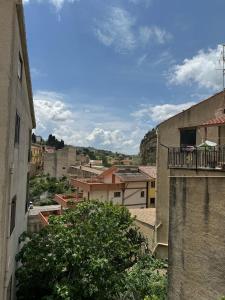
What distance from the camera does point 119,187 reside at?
34.8m

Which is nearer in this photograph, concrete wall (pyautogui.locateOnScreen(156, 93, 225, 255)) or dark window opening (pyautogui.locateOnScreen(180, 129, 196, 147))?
concrete wall (pyautogui.locateOnScreen(156, 93, 225, 255))

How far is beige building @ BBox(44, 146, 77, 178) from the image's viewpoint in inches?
3246

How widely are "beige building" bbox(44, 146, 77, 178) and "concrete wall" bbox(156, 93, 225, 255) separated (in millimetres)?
60363

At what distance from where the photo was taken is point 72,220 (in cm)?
1675

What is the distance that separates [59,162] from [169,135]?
2492 inches

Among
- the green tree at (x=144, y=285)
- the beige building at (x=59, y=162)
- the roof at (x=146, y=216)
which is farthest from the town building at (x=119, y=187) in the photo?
the beige building at (x=59, y=162)

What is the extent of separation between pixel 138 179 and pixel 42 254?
24.8 m

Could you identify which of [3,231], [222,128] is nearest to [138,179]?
[222,128]

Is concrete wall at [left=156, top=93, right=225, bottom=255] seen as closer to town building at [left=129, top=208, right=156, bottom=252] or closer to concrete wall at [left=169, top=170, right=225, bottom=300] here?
town building at [left=129, top=208, right=156, bottom=252]

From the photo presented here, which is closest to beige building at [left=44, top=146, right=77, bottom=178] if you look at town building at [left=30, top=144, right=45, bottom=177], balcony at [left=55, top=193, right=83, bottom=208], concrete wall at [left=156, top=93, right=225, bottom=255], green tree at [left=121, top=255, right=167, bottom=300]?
town building at [left=30, top=144, right=45, bottom=177]

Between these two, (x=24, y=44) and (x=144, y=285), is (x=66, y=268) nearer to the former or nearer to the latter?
(x=144, y=285)

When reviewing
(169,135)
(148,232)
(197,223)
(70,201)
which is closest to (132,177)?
(70,201)

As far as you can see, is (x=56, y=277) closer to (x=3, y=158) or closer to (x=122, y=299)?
(x=122, y=299)

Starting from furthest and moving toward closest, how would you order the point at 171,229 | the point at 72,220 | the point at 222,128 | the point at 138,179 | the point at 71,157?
the point at 71,157
the point at 138,179
the point at 72,220
the point at 222,128
the point at 171,229
